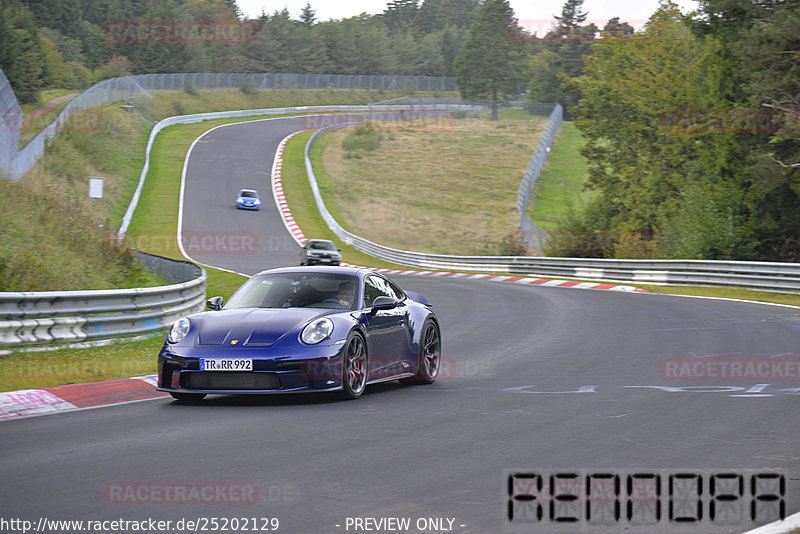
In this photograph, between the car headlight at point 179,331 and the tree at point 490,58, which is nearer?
the car headlight at point 179,331

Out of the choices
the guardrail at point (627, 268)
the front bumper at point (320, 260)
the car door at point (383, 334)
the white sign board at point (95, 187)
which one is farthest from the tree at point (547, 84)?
the car door at point (383, 334)

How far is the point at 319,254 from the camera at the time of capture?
39156 mm

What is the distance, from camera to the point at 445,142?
302ft

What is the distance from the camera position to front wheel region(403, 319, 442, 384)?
11086 millimetres

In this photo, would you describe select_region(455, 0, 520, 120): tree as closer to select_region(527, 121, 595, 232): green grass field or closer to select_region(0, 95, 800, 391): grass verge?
select_region(527, 121, 595, 232): green grass field

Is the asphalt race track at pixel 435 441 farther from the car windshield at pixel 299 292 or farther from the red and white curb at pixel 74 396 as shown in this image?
the car windshield at pixel 299 292

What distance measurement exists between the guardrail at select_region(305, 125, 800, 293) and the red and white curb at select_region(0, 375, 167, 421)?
19.1 metres

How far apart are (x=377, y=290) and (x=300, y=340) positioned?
6.56 feet

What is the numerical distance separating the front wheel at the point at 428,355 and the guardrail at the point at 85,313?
458 cm

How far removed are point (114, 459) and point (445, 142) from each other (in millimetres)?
86693

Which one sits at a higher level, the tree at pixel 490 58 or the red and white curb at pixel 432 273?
the tree at pixel 490 58
